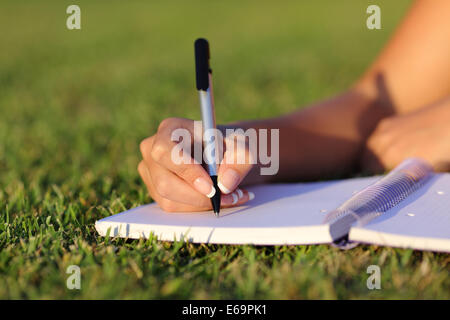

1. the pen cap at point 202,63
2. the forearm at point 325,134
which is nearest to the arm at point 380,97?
the forearm at point 325,134

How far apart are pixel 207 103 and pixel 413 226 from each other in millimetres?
548

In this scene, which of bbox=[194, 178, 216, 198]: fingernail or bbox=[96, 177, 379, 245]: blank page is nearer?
bbox=[96, 177, 379, 245]: blank page

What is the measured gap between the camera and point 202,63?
126cm

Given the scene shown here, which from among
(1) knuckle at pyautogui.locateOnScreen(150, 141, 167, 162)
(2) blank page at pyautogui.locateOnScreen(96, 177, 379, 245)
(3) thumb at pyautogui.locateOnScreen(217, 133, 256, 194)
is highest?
(1) knuckle at pyautogui.locateOnScreen(150, 141, 167, 162)

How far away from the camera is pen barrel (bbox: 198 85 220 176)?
1.27m

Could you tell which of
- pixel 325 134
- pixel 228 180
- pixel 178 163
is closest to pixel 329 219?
pixel 228 180

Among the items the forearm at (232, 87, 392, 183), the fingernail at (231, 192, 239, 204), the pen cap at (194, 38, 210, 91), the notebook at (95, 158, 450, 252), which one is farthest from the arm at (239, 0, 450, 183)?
the pen cap at (194, 38, 210, 91)

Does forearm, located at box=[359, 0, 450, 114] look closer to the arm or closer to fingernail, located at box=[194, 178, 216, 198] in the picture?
the arm

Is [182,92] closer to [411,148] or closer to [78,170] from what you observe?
[78,170]

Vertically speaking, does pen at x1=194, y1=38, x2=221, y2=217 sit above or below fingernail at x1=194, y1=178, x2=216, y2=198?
above

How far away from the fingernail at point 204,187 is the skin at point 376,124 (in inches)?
1.8

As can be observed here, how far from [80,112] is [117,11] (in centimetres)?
813

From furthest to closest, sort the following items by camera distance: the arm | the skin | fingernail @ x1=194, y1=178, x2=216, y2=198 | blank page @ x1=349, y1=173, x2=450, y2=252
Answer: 1. the arm
2. the skin
3. fingernail @ x1=194, y1=178, x2=216, y2=198
4. blank page @ x1=349, y1=173, x2=450, y2=252

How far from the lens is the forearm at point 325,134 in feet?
5.84
